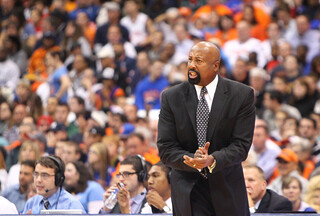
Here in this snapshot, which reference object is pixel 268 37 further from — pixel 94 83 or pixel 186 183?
pixel 186 183

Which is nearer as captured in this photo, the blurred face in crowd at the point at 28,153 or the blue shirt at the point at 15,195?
the blue shirt at the point at 15,195

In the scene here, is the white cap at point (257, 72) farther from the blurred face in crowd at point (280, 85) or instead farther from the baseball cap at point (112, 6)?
the baseball cap at point (112, 6)

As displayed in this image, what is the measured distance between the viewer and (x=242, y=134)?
4.27 meters

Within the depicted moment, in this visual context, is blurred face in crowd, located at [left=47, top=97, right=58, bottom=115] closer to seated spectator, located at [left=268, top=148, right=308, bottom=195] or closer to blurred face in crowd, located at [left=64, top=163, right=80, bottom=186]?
blurred face in crowd, located at [left=64, top=163, right=80, bottom=186]

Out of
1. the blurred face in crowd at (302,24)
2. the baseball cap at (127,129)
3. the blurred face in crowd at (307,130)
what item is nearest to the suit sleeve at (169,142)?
the blurred face in crowd at (307,130)

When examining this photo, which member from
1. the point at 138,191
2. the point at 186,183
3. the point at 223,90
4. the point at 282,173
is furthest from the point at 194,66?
the point at 282,173

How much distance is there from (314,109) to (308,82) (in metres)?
0.41

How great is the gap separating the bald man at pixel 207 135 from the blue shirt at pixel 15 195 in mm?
3502

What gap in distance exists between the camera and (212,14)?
13539mm

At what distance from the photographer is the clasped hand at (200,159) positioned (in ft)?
13.1

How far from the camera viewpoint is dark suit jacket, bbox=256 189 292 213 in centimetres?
620

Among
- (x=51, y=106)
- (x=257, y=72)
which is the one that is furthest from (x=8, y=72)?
(x=257, y=72)

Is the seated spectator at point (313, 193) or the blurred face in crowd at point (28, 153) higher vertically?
the blurred face in crowd at point (28, 153)

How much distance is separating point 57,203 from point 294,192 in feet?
7.94
